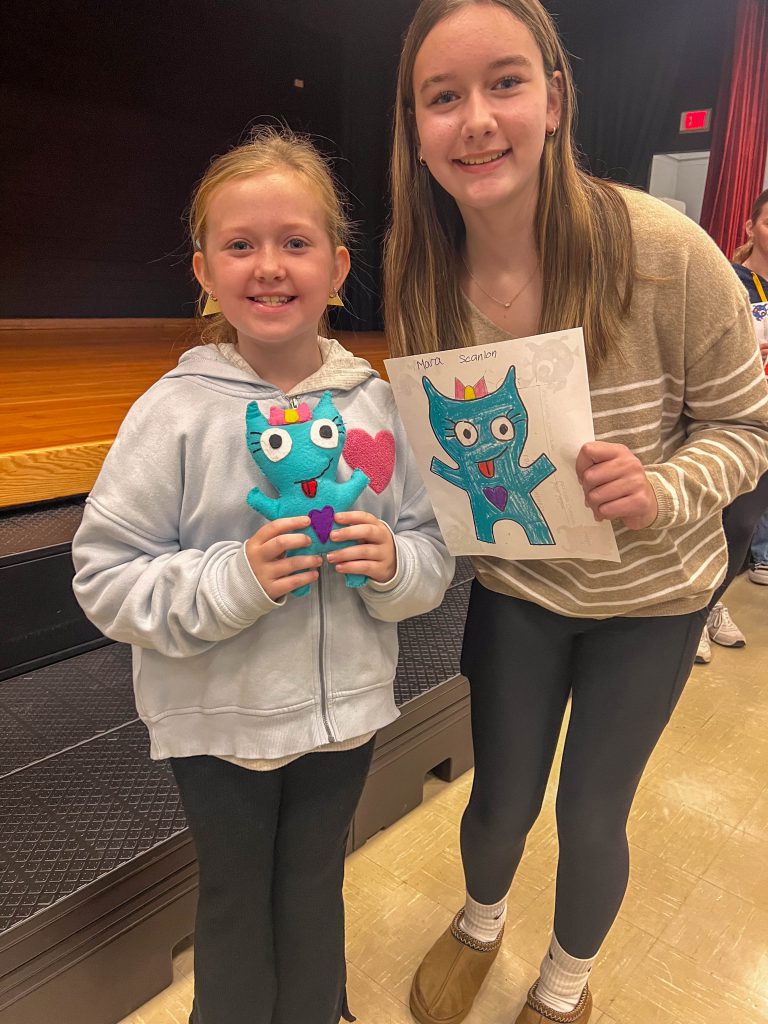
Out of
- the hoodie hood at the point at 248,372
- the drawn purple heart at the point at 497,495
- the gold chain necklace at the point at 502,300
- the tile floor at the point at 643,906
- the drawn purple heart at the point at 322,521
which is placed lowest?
the tile floor at the point at 643,906

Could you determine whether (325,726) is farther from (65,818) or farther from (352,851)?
(352,851)

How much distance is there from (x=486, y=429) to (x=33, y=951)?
966 mm

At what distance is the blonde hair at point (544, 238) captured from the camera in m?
0.80

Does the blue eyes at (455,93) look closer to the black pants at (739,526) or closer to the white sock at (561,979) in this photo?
the black pants at (739,526)

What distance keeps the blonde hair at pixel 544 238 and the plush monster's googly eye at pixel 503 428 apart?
0.12m

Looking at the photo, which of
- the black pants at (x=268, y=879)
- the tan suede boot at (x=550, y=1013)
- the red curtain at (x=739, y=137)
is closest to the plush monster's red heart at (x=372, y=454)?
the black pants at (x=268, y=879)

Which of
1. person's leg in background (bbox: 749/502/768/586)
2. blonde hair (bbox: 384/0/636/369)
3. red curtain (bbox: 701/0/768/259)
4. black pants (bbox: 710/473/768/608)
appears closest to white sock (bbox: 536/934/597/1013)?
black pants (bbox: 710/473/768/608)

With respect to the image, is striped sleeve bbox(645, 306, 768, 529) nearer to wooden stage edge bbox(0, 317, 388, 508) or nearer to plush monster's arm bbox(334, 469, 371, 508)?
plush monster's arm bbox(334, 469, 371, 508)

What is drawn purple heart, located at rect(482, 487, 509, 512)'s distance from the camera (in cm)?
84

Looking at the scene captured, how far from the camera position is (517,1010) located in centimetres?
119

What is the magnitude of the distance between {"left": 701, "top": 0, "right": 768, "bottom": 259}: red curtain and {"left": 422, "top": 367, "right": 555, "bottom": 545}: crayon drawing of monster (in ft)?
14.2

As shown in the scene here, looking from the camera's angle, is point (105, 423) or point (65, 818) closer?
point (65, 818)

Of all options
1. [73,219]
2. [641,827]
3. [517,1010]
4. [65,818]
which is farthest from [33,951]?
[73,219]

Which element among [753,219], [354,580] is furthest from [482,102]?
[753,219]
